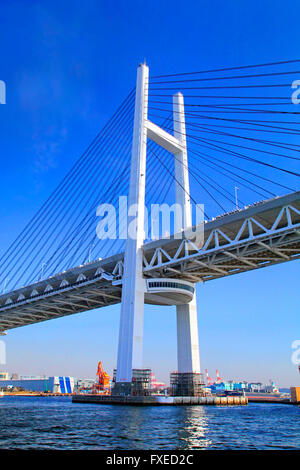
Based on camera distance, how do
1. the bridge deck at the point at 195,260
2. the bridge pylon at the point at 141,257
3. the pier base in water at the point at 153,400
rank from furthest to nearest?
the bridge pylon at the point at 141,257
the pier base in water at the point at 153,400
the bridge deck at the point at 195,260

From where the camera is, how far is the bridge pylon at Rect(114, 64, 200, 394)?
33.7 m

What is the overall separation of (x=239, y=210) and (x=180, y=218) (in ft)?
24.8

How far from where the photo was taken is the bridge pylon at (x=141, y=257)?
33.7 meters

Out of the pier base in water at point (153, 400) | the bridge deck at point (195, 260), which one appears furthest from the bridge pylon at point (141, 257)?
the bridge deck at point (195, 260)

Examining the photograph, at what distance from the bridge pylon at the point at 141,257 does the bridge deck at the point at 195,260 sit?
66.2 inches

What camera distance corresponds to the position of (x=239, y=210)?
31109mm

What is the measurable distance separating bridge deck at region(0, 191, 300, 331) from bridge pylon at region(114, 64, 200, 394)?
5.51ft

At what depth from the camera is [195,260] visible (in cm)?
3528

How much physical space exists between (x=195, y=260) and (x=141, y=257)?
16.5 ft

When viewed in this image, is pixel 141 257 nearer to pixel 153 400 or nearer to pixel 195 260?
pixel 195 260

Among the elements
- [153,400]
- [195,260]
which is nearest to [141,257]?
[195,260]

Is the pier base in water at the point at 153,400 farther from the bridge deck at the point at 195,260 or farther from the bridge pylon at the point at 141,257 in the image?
the bridge deck at the point at 195,260
